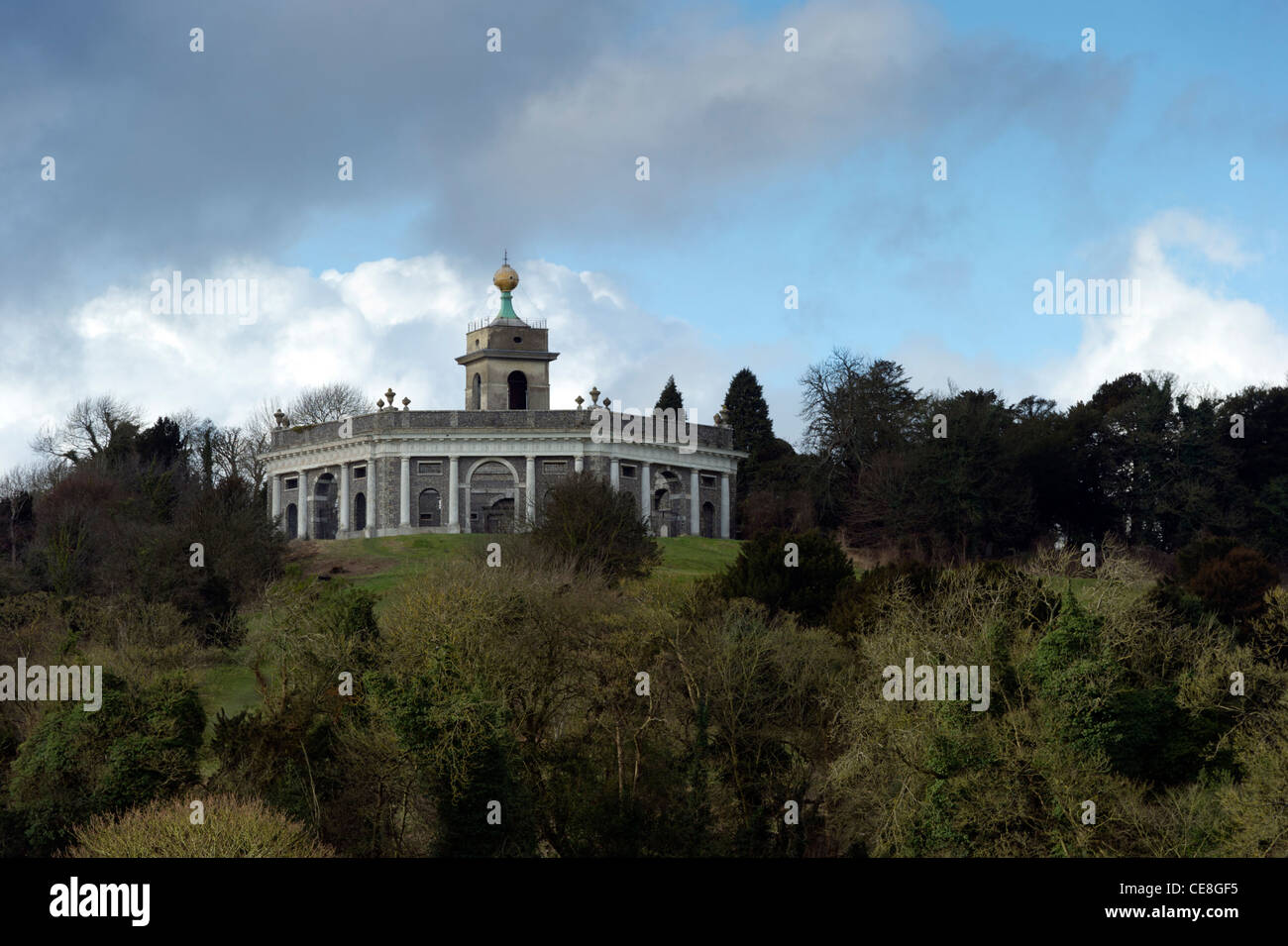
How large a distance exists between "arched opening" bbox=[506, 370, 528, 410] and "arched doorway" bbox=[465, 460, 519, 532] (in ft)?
20.3

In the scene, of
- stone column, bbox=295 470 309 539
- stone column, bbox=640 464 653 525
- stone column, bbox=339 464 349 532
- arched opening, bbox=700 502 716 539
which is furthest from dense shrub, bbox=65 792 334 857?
arched opening, bbox=700 502 716 539

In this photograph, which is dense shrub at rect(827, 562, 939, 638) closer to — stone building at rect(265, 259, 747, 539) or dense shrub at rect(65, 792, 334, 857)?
dense shrub at rect(65, 792, 334, 857)

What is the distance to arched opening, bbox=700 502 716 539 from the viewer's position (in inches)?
2987

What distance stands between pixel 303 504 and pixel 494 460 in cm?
1013

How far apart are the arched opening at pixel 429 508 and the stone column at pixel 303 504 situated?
22.7 ft

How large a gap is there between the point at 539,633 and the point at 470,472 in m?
34.6

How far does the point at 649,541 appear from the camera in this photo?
183 feet

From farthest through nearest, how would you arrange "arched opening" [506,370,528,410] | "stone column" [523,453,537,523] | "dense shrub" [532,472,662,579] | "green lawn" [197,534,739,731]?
"arched opening" [506,370,528,410]
"stone column" [523,453,537,523]
"green lawn" [197,534,739,731]
"dense shrub" [532,472,662,579]

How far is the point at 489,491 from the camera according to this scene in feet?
233
